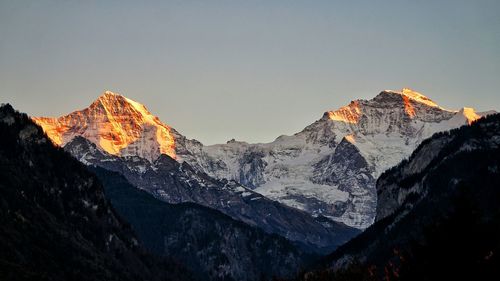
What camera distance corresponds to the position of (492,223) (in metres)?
118

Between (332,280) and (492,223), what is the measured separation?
63051 millimetres

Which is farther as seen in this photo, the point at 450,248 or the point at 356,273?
the point at 356,273

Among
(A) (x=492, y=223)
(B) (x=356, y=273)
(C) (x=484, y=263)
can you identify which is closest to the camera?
(C) (x=484, y=263)

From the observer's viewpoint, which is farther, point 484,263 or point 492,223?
point 492,223

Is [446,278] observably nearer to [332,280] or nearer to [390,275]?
[390,275]

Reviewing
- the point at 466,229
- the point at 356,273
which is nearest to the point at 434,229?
the point at 466,229

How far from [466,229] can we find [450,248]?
3.04 meters

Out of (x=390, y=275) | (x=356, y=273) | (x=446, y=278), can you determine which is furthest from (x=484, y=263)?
(x=356, y=273)

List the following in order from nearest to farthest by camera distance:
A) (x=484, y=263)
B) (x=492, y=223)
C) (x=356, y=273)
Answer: (x=484, y=263)
(x=492, y=223)
(x=356, y=273)

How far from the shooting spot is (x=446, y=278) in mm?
112750

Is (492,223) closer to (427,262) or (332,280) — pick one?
(427,262)

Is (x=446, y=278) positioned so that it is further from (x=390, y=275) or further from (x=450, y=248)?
(x=390, y=275)

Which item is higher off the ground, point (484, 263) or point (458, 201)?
point (458, 201)

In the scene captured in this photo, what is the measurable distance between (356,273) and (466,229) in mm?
60200
